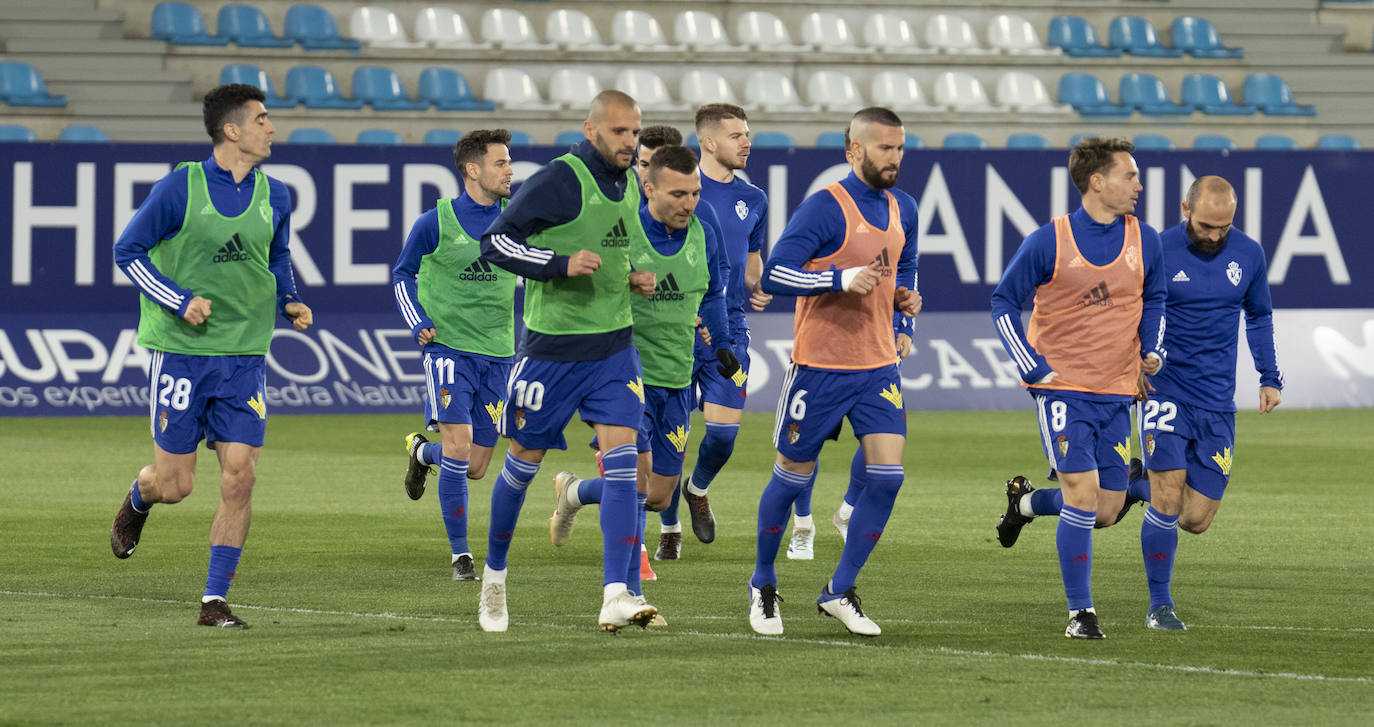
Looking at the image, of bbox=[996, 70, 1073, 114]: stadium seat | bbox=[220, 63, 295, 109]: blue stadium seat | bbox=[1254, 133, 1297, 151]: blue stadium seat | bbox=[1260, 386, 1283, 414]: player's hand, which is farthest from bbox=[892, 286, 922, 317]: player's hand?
bbox=[1254, 133, 1297, 151]: blue stadium seat

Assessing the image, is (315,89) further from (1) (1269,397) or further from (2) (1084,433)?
(2) (1084,433)

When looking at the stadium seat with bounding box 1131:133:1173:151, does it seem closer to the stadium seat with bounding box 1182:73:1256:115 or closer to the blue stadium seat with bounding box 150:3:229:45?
the stadium seat with bounding box 1182:73:1256:115

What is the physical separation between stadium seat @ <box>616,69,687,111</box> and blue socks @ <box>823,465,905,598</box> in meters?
16.8

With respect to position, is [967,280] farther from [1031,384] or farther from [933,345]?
[1031,384]

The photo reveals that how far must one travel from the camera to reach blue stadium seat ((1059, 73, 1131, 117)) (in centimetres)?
2633

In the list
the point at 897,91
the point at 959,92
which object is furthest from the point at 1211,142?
the point at 897,91

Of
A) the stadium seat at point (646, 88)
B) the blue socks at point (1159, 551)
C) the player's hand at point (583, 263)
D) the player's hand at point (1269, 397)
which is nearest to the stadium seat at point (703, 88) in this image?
the stadium seat at point (646, 88)

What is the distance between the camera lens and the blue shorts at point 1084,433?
7.97 meters

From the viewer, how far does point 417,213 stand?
19656mm

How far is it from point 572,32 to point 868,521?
1876 centimetres

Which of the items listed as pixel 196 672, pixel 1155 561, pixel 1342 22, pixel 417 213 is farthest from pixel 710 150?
pixel 1342 22

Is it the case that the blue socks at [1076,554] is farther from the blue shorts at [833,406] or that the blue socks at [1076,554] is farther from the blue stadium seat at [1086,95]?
the blue stadium seat at [1086,95]

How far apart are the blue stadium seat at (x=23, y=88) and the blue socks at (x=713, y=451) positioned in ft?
47.6

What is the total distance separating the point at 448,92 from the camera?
24578 mm
